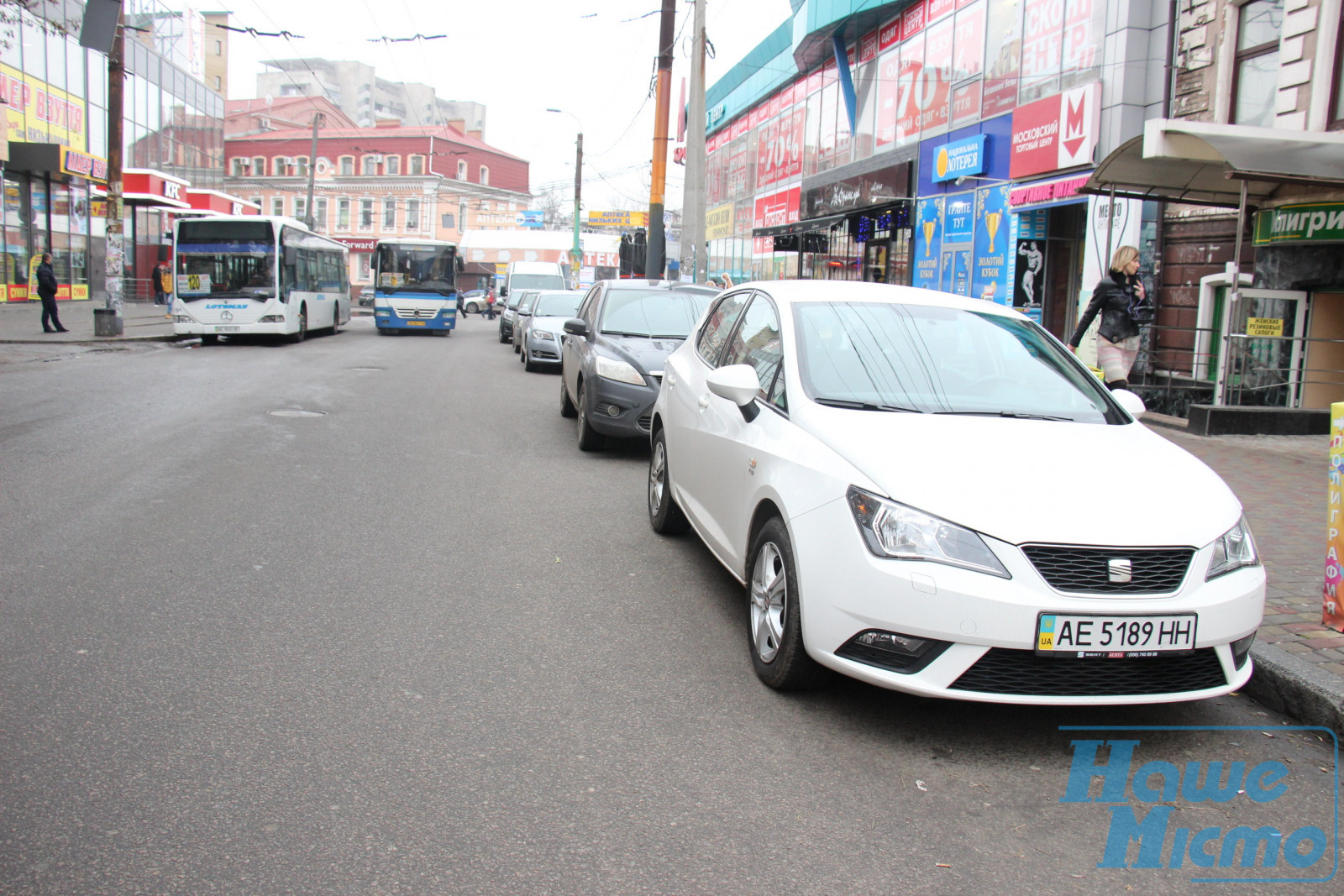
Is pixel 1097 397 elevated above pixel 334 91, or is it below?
below

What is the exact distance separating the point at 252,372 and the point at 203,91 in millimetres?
39043

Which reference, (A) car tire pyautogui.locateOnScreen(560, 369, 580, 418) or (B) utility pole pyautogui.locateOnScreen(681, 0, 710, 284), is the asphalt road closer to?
(A) car tire pyautogui.locateOnScreen(560, 369, 580, 418)

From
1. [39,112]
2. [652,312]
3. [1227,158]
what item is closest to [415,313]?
[39,112]

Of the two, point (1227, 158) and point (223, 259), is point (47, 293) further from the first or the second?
point (1227, 158)

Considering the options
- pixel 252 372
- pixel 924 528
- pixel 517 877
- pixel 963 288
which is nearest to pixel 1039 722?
pixel 924 528

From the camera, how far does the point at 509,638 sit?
15.2 ft

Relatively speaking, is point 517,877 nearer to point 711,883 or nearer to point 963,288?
point 711,883

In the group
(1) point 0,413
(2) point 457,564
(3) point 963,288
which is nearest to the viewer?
(2) point 457,564

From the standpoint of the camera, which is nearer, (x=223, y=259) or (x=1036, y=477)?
(x=1036, y=477)

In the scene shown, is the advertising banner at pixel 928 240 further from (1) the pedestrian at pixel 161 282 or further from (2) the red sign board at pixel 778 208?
(1) the pedestrian at pixel 161 282

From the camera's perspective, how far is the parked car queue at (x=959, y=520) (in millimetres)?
3471

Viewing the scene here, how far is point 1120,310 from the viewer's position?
1039 cm

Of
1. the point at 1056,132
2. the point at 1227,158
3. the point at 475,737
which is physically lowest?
the point at 475,737

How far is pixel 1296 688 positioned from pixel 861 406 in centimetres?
200
